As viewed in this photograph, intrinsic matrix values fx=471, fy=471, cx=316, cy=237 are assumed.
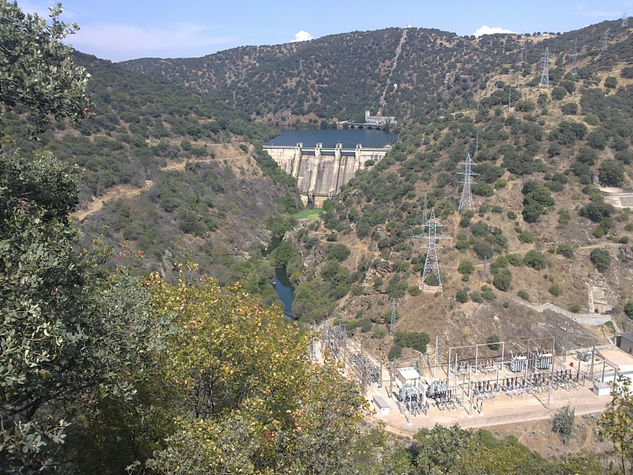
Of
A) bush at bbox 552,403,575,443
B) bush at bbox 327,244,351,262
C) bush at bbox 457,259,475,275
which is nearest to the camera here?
bush at bbox 552,403,575,443

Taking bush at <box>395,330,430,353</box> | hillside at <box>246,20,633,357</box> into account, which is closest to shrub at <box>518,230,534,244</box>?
hillside at <box>246,20,633,357</box>

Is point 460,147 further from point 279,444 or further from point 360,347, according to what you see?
point 279,444

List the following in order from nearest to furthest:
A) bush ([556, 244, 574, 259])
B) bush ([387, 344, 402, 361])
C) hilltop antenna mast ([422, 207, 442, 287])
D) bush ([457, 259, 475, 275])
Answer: bush ([387, 344, 402, 361])
hilltop antenna mast ([422, 207, 442, 287])
bush ([457, 259, 475, 275])
bush ([556, 244, 574, 259])

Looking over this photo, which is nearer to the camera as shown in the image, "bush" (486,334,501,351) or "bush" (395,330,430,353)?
"bush" (395,330,430,353)

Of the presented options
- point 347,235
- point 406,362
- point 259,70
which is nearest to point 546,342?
point 406,362

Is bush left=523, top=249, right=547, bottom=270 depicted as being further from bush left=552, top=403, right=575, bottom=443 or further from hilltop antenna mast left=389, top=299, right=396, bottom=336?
bush left=552, top=403, right=575, bottom=443

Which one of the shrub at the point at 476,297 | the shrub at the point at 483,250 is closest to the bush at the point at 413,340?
the shrub at the point at 476,297
